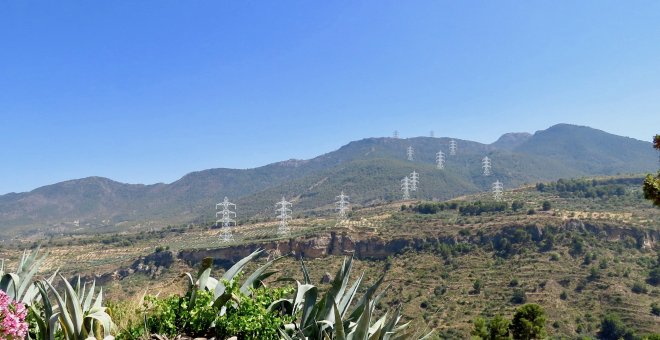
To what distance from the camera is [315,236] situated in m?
64.6

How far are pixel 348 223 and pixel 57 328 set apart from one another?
70.1 m

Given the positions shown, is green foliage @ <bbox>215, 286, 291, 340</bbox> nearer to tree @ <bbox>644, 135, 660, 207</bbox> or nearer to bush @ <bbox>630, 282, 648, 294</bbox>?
tree @ <bbox>644, 135, 660, 207</bbox>

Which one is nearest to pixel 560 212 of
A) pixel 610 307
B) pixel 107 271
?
pixel 610 307

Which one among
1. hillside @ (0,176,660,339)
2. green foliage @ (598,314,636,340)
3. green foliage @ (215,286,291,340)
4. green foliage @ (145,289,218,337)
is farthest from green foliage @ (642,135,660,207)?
green foliage @ (598,314,636,340)

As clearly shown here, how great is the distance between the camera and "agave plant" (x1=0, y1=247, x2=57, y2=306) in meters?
5.55

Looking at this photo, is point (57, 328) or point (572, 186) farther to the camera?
point (572, 186)

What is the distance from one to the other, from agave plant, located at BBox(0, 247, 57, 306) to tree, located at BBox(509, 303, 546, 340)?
24749 mm

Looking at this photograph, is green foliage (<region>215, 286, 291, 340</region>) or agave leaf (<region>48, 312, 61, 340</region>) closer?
agave leaf (<region>48, 312, 61, 340</region>)

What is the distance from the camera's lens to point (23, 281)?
5.86 meters

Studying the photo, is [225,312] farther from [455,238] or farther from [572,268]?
[455,238]

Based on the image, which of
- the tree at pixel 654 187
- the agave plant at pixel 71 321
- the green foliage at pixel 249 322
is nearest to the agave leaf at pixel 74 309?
the agave plant at pixel 71 321

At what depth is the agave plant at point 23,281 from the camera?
5555mm

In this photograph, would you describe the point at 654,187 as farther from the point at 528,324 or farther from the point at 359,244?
the point at 359,244

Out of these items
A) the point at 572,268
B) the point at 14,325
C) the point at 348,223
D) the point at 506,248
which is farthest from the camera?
the point at 348,223
